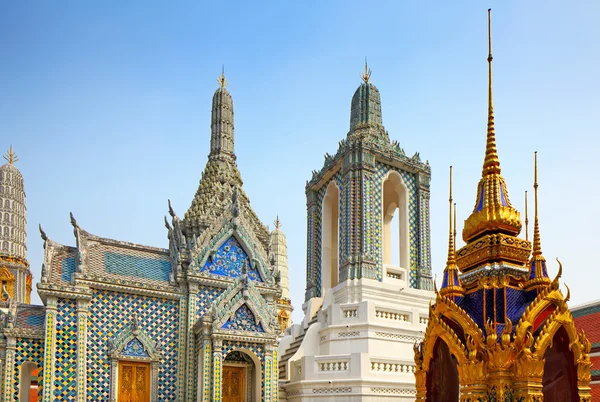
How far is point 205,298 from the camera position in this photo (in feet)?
63.9

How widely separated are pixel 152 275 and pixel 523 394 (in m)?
13.6

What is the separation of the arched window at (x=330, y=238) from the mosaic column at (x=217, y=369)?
7.14m

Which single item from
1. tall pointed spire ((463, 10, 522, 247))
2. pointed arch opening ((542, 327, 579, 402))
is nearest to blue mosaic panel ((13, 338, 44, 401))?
tall pointed spire ((463, 10, 522, 247))

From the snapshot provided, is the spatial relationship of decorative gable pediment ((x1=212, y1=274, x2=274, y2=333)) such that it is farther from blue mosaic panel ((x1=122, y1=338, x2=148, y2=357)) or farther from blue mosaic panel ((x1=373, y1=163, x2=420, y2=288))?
blue mosaic panel ((x1=373, y1=163, x2=420, y2=288))

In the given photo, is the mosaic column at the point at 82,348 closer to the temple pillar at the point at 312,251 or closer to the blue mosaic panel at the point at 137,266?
the blue mosaic panel at the point at 137,266

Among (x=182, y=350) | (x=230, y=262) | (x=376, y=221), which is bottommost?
(x=182, y=350)

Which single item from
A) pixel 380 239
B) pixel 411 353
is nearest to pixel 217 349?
pixel 411 353

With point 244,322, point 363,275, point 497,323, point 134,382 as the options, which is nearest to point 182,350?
point 134,382

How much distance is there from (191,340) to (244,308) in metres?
1.83

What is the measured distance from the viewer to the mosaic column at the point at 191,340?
18281 millimetres

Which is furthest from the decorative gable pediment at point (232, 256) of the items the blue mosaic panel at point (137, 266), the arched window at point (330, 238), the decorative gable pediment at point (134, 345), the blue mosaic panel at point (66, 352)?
the arched window at point (330, 238)

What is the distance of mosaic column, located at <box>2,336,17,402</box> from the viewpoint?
1614 centimetres

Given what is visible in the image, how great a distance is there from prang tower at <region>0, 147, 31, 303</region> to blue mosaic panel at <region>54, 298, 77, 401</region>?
57.8ft

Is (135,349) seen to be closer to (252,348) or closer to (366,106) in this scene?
(252,348)
